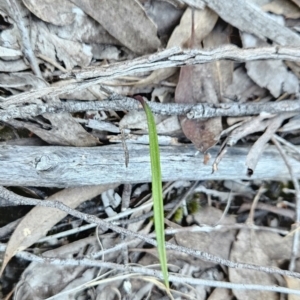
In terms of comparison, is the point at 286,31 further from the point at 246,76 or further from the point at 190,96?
the point at 190,96

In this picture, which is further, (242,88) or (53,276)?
(242,88)

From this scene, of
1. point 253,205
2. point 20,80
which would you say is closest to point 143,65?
point 20,80

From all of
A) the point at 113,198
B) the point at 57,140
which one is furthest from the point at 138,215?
the point at 57,140

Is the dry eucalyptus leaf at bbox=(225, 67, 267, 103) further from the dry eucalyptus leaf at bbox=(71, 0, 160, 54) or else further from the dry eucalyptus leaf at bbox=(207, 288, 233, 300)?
the dry eucalyptus leaf at bbox=(207, 288, 233, 300)

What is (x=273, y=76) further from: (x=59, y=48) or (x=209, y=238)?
(x=59, y=48)

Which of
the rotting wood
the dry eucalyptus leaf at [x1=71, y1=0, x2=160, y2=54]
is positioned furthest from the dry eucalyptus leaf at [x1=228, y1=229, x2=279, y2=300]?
the dry eucalyptus leaf at [x1=71, y1=0, x2=160, y2=54]

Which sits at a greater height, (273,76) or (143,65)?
(273,76)
